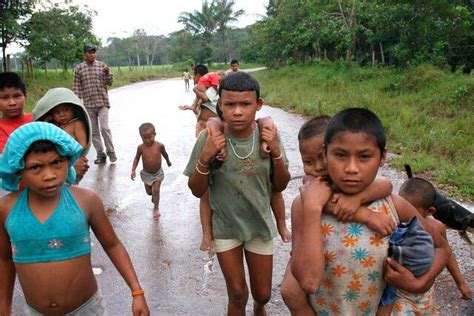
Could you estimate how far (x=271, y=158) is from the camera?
2.57 meters

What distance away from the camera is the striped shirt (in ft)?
25.0

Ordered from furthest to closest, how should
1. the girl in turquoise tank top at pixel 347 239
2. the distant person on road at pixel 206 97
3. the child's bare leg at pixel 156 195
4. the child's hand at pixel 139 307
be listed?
the distant person on road at pixel 206 97 → the child's bare leg at pixel 156 195 → the child's hand at pixel 139 307 → the girl in turquoise tank top at pixel 347 239

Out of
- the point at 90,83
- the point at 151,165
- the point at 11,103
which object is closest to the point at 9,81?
the point at 11,103

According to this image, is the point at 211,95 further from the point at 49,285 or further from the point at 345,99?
the point at 345,99

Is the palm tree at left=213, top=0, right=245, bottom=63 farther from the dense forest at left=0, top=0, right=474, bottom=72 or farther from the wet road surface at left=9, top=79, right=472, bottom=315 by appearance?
the wet road surface at left=9, top=79, right=472, bottom=315

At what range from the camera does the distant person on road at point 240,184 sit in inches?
95.6

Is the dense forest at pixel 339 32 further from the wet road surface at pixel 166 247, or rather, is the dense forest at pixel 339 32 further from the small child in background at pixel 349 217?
the small child in background at pixel 349 217

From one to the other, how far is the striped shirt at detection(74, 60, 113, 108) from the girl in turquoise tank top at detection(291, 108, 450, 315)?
21.7 feet

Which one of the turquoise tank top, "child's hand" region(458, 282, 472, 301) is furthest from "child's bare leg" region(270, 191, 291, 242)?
"child's hand" region(458, 282, 472, 301)

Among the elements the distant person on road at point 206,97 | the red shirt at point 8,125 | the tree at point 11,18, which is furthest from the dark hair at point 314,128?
the tree at point 11,18

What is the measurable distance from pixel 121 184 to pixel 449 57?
12.0 meters

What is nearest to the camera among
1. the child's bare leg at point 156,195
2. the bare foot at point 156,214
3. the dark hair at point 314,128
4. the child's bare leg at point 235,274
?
the dark hair at point 314,128

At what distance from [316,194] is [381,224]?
292 millimetres

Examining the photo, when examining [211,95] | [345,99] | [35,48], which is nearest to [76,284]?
[211,95]
